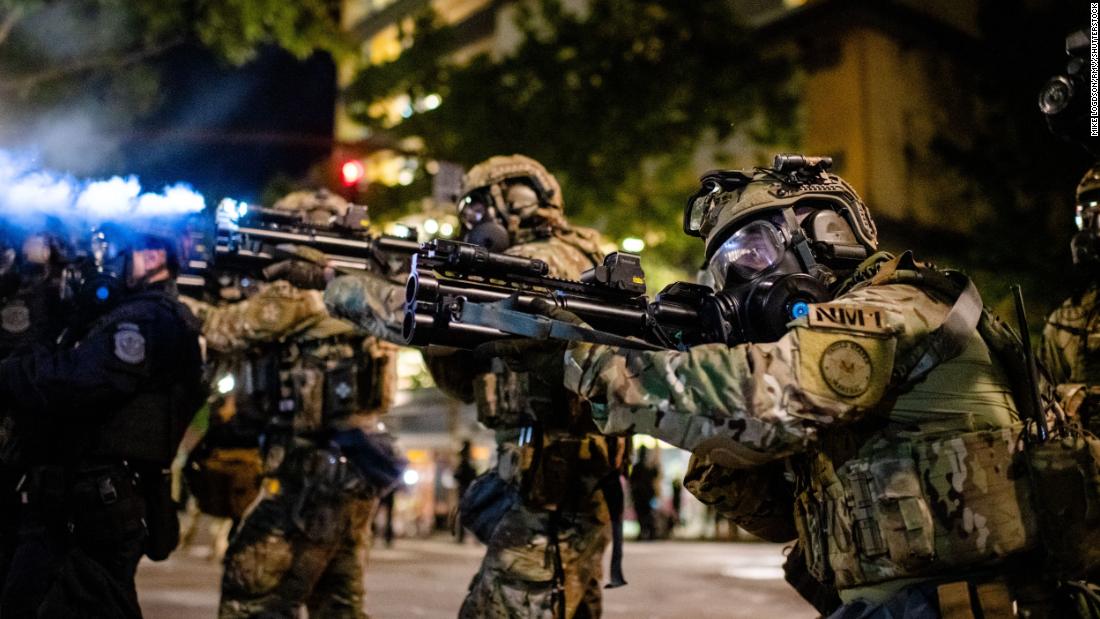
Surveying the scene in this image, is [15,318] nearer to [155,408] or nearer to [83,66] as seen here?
[155,408]

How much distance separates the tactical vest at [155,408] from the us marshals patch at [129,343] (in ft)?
0.19

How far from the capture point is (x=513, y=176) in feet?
16.8

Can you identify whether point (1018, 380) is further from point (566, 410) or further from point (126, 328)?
point (126, 328)

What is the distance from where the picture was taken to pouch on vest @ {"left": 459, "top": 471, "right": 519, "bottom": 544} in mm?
4320

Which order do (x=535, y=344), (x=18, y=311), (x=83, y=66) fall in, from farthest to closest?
(x=83, y=66), (x=18, y=311), (x=535, y=344)

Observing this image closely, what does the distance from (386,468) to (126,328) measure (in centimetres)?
180

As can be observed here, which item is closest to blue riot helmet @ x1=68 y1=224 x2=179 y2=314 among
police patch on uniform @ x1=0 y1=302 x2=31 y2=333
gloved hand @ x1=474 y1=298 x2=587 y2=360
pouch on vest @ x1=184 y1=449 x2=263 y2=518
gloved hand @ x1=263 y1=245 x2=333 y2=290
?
gloved hand @ x1=263 y1=245 x2=333 y2=290

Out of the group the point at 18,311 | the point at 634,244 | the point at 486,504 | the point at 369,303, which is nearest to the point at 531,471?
the point at 486,504

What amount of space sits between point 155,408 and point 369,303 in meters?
1.23

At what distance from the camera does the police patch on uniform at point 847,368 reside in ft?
7.41

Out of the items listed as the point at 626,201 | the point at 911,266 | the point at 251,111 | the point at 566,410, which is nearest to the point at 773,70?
the point at 626,201

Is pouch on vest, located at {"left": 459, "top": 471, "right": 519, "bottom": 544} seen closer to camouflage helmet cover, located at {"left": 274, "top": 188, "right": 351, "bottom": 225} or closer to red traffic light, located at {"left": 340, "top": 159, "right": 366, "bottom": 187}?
camouflage helmet cover, located at {"left": 274, "top": 188, "right": 351, "bottom": 225}

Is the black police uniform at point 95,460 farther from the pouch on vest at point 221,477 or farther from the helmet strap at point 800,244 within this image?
the helmet strap at point 800,244

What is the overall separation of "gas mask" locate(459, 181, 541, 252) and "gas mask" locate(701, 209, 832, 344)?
227 cm
